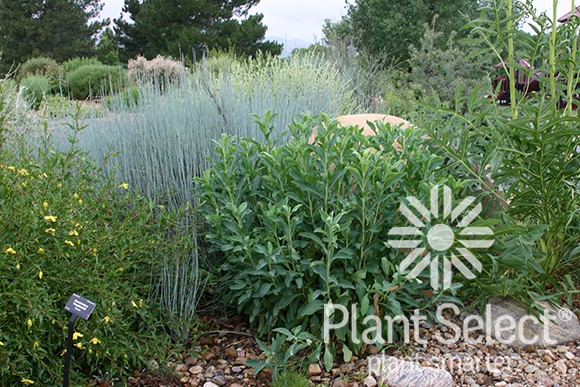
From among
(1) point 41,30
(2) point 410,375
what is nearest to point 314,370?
(2) point 410,375

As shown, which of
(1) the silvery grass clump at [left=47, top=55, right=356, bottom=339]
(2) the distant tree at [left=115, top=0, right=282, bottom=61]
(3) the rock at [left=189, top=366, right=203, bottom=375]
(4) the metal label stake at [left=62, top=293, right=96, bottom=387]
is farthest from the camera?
(2) the distant tree at [left=115, top=0, right=282, bottom=61]

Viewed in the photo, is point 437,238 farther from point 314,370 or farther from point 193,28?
point 193,28

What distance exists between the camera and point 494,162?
274cm

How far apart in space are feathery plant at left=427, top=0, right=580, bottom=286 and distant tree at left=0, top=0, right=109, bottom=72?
2870 cm

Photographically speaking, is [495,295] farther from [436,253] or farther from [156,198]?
[156,198]

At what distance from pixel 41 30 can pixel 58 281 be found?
2956 cm

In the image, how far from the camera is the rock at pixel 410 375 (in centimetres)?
233

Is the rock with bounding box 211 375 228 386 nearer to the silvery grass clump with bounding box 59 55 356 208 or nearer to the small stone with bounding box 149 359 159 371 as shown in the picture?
the small stone with bounding box 149 359 159 371

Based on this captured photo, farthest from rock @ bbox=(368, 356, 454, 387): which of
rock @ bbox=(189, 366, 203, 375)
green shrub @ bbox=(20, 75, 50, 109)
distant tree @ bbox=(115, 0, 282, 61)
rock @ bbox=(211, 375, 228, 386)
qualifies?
distant tree @ bbox=(115, 0, 282, 61)

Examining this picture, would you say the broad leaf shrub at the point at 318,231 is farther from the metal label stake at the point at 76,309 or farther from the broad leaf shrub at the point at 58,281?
the metal label stake at the point at 76,309

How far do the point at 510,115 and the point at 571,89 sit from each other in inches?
12.7

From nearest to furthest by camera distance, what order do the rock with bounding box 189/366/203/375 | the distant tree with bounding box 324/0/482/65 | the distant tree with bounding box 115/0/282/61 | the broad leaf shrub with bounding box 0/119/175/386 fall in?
the broad leaf shrub with bounding box 0/119/175/386
the rock with bounding box 189/366/203/375
the distant tree with bounding box 324/0/482/65
the distant tree with bounding box 115/0/282/61

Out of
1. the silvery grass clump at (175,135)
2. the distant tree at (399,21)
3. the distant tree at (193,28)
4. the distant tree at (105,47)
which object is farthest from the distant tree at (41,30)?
the silvery grass clump at (175,135)

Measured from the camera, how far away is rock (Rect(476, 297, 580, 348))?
8.91 ft
